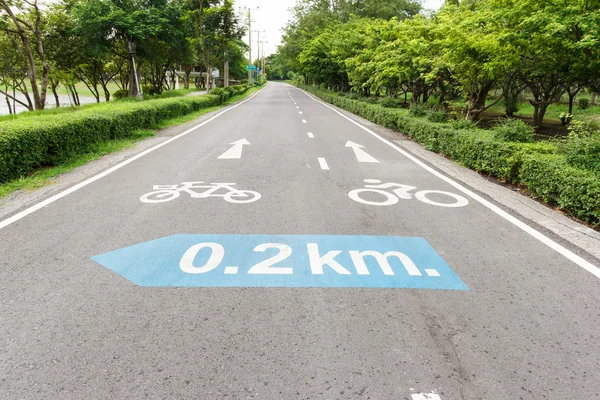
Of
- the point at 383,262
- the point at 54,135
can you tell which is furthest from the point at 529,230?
the point at 54,135

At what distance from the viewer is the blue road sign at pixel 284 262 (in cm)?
371

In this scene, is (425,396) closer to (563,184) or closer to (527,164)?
(563,184)

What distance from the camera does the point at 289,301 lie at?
3.39m

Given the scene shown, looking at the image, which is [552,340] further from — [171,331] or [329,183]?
[329,183]

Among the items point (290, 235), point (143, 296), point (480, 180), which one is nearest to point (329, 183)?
point (290, 235)

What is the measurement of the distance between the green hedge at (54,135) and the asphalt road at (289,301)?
5.20 ft

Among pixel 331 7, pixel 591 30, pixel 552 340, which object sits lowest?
pixel 552 340

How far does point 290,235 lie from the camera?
4.79 metres

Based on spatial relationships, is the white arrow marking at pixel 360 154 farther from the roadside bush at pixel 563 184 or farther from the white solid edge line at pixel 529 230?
→ the roadside bush at pixel 563 184

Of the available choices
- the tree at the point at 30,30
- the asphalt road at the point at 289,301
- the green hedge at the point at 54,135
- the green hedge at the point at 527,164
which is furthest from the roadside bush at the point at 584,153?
the tree at the point at 30,30

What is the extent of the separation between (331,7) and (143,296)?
185 feet

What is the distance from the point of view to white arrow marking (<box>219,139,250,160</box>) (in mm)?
9595

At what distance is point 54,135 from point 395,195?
23.1 feet

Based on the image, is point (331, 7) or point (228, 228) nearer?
point (228, 228)
